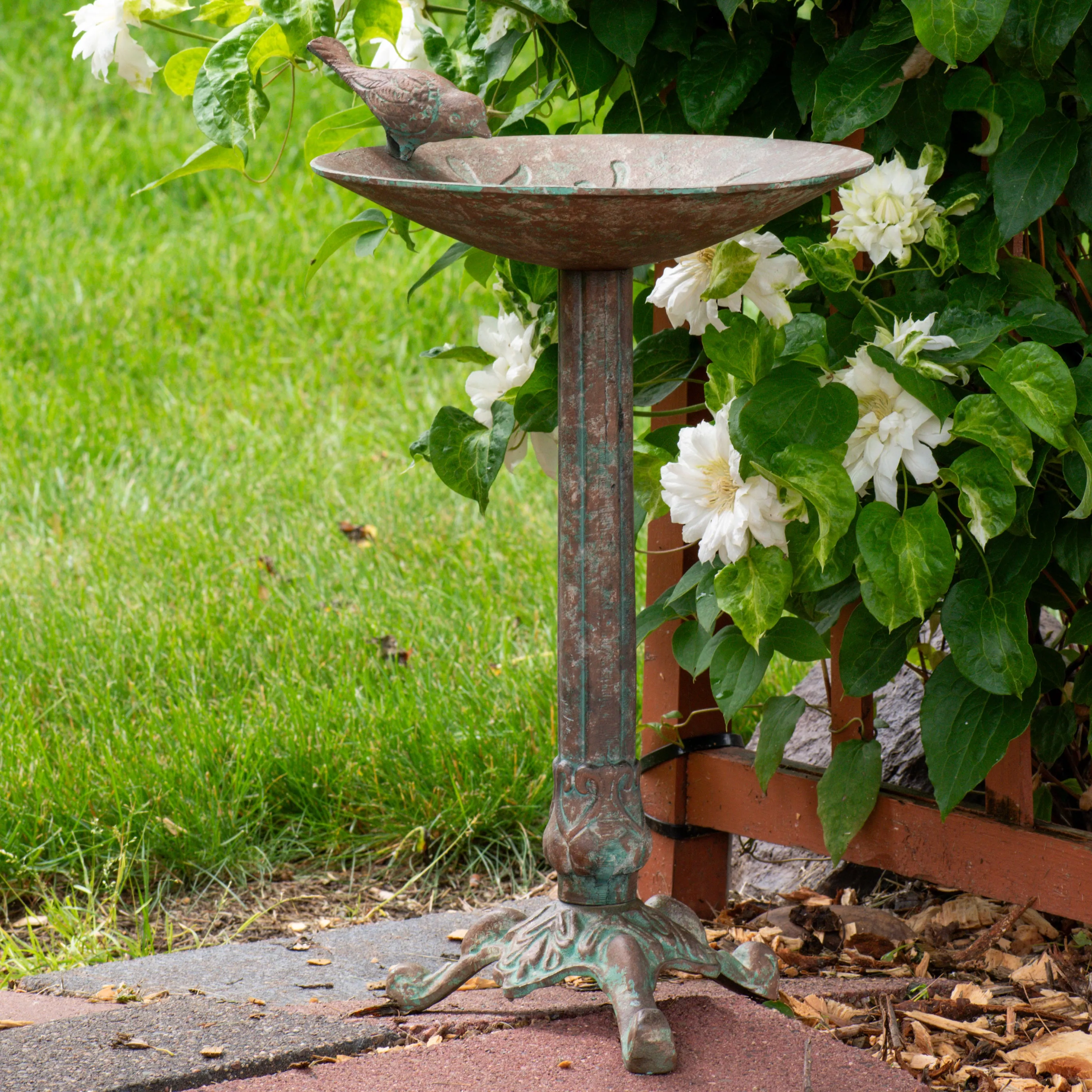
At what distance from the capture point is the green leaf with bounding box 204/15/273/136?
1.79 m

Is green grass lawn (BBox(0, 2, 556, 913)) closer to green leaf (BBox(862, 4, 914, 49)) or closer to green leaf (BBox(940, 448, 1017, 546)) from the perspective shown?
Result: green leaf (BBox(940, 448, 1017, 546))

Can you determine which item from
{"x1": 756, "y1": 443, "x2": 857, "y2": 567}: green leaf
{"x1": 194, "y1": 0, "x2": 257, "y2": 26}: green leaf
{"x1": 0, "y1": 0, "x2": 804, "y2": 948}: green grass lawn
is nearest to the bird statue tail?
{"x1": 194, "y1": 0, "x2": 257, "y2": 26}: green leaf

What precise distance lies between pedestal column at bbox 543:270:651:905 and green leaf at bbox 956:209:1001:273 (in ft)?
1.38

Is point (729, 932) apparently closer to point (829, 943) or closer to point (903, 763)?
point (829, 943)

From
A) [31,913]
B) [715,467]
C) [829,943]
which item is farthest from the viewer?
[31,913]

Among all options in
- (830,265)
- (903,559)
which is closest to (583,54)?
(830,265)

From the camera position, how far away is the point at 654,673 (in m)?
2.25

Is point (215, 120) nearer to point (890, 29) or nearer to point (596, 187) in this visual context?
point (596, 187)

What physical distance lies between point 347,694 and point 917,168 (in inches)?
64.5

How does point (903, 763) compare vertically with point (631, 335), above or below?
below

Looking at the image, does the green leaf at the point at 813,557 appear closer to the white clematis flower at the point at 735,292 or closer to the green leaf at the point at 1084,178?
Result: the white clematis flower at the point at 735,292

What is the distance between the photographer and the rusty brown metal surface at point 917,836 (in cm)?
190

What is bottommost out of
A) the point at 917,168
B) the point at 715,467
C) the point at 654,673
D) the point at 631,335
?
the point at 654,673

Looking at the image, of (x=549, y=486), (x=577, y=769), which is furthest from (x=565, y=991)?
(x=549, y=486)
